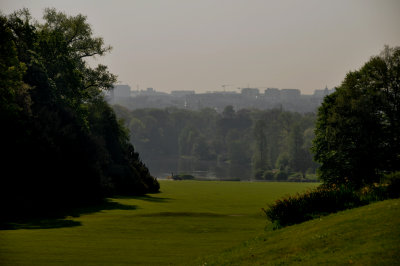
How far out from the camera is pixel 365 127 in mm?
53531

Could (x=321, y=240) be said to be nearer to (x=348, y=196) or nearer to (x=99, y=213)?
(x=348, y=196)

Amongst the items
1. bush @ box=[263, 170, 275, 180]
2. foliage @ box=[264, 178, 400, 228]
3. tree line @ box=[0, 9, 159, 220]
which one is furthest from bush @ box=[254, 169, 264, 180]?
foliage @ box=[264, 178, 400, 228]

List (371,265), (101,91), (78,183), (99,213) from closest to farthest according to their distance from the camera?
(371,265) → (99,213) → (78,183) → (101,91)

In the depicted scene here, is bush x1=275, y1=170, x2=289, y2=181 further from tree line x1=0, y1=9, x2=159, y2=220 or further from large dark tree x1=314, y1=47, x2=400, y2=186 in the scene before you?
large dark tree x1=314, y1=47, x2=400, y2=186

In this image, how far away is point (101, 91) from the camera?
67.9m

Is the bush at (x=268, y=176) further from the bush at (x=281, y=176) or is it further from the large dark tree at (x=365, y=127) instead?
the large dark tree at (x=365, y=127)

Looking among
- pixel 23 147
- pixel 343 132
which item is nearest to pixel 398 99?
pixel 343 132

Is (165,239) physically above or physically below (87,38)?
below

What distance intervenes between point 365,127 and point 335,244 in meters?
39.6

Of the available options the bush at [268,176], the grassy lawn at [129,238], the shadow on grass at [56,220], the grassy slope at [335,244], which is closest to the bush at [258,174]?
the bush at [268,176]

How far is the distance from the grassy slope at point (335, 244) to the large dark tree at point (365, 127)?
109 ft

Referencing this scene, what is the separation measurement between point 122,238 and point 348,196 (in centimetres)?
1145

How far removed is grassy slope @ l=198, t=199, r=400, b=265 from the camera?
1396 cm

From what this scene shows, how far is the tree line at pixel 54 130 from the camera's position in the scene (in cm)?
3722
